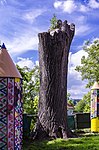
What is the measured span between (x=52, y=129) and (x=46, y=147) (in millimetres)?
1976

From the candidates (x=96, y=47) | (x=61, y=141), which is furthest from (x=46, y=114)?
(x=96, y=47)

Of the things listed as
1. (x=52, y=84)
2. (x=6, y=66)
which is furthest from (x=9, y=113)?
(x=52, y=84)

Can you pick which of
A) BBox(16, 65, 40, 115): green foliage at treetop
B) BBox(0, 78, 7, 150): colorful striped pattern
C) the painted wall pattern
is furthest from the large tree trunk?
BBox(16, 65, 40, 115): green foliage at treetop

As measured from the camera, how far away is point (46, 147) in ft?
31.3

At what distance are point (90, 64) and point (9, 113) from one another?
68.8ft

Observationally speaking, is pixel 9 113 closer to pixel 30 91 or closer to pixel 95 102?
pixel 95 102

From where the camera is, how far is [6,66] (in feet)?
18.9

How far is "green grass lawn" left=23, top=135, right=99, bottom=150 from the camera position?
9172mm

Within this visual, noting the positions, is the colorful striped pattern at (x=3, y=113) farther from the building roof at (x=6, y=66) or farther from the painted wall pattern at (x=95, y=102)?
the painted wall pattern at (x=95, y=102)

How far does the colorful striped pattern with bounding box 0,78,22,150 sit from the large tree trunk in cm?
586

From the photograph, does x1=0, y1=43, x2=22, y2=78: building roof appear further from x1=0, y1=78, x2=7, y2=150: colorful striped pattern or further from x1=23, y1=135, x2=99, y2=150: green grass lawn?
x1=23, y1=135, x2=99, y2=150: green grass lawn

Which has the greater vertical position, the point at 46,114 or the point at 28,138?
the point at 46,114

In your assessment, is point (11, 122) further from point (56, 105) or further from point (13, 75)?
point (56, 105)

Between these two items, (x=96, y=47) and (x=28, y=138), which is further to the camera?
(x=96, y=47)
